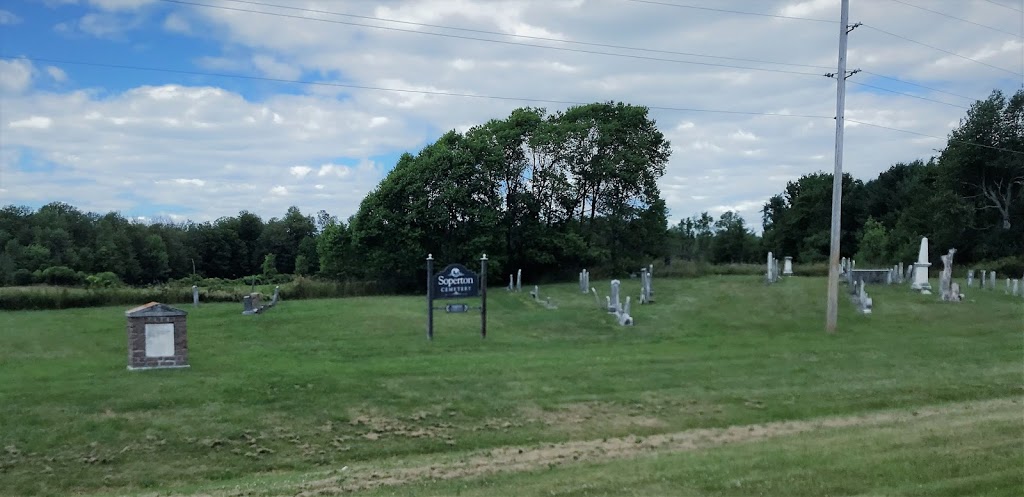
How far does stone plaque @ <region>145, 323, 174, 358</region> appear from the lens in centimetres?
1352

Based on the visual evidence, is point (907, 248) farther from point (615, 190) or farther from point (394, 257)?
point (394, 257)

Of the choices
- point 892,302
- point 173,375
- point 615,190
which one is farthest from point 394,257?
point 173,375

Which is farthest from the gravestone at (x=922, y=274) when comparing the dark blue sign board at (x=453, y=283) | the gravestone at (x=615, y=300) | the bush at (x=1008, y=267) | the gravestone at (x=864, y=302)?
the dark blue sign board at (x=453, y=283)

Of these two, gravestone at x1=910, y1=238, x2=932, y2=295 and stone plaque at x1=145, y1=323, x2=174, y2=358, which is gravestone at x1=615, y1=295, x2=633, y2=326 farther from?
stone plaque at x1=145, y1=323, x2=174, y2=358

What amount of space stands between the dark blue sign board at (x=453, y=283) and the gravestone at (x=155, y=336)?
7.15m

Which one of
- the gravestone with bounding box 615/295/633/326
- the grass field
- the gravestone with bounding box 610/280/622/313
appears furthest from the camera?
the gravestone with bounding box 610/280/622/313

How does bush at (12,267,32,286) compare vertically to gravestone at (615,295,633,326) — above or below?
below

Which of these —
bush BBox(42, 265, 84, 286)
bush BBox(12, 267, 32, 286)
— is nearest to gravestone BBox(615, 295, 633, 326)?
bush BBox(42, 265, 84, 286)

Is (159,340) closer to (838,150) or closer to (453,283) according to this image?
(453,283)

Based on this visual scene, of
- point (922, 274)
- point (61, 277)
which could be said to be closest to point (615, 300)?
point (922, 274)

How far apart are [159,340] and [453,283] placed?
787 centimetres

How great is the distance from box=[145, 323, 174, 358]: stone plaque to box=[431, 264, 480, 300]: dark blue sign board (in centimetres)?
727

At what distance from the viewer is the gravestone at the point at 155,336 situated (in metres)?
13.4

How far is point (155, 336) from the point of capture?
1355 cm
